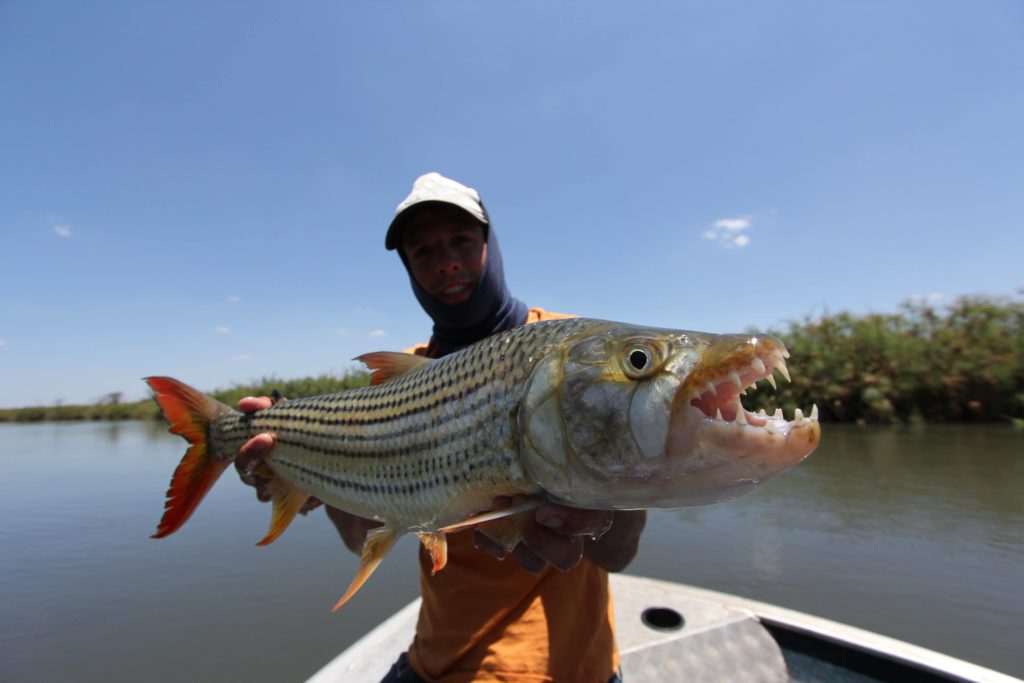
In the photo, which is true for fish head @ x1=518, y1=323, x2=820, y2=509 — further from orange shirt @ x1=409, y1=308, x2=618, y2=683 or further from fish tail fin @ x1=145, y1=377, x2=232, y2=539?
fish tail fin @ x1=145, y1=377, x2=232, y2=539

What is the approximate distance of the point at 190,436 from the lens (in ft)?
9.23

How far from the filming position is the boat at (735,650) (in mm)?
2996

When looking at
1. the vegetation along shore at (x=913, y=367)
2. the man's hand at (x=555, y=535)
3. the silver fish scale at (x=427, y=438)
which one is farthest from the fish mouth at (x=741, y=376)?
the vegetation along shore at (x=913, y=367)

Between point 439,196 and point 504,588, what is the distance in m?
1.95

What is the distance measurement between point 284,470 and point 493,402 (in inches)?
59.0

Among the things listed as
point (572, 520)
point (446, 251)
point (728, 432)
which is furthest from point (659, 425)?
point (446, 251)

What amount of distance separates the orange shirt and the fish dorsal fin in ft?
2.71

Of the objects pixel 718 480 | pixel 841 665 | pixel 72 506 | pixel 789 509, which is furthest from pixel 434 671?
pixel 72 506

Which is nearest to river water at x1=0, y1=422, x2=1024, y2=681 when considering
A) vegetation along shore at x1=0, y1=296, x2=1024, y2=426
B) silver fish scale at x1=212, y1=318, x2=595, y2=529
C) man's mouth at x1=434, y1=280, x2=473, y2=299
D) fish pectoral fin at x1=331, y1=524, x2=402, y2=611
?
silver fish scale at x1=212, y1=318, x2=595, y2=529

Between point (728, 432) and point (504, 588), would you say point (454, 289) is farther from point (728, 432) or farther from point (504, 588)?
point (728, 432)

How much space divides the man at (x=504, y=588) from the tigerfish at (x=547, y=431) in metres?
0.20

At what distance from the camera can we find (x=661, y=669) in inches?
126

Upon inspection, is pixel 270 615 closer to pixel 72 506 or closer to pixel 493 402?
pixel 493 402

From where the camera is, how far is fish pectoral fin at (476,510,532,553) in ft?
→ 5.30
